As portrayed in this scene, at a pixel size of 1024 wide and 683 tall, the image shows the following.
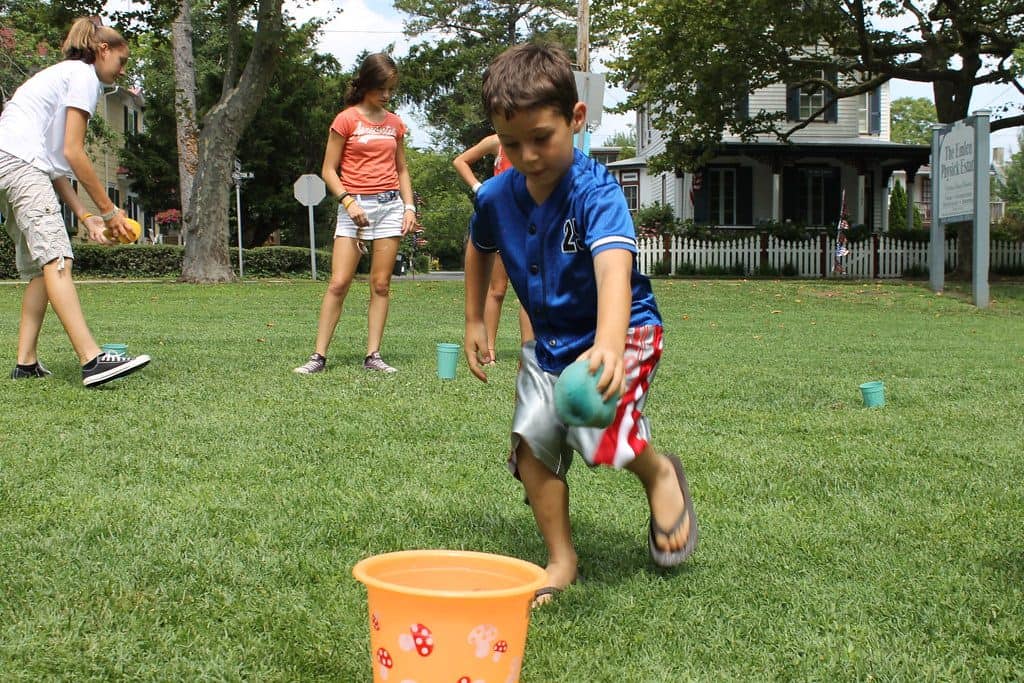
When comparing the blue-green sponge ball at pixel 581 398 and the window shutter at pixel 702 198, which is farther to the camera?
the window shutter at pixel 702 198

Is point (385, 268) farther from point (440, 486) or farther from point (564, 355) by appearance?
point (564, 355)

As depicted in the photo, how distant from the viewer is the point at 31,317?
19.9 ft

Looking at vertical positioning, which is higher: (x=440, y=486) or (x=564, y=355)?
(x=564, y=355)

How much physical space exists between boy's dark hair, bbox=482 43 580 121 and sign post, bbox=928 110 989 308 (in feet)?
52.9

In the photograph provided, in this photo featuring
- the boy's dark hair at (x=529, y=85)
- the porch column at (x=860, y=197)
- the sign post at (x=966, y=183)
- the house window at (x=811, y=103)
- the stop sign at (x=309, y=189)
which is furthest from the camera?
the house window at (x=811, y=103)

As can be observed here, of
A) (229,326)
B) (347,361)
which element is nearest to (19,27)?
(229,326)

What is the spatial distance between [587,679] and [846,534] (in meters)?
1.35

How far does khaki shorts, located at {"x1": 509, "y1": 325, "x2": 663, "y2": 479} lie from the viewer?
8.50 feet

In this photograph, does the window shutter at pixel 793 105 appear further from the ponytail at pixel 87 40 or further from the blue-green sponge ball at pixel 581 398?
the blue-green sponge ball at pixel 581 398

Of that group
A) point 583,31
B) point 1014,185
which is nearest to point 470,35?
point 583,31

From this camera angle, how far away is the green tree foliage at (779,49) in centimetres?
2327

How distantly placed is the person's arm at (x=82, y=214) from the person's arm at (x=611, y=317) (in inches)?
140

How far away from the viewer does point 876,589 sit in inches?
106

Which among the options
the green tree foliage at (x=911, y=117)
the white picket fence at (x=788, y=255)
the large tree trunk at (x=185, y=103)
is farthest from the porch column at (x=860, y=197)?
the green tree foliage at (x=911, y=117)
